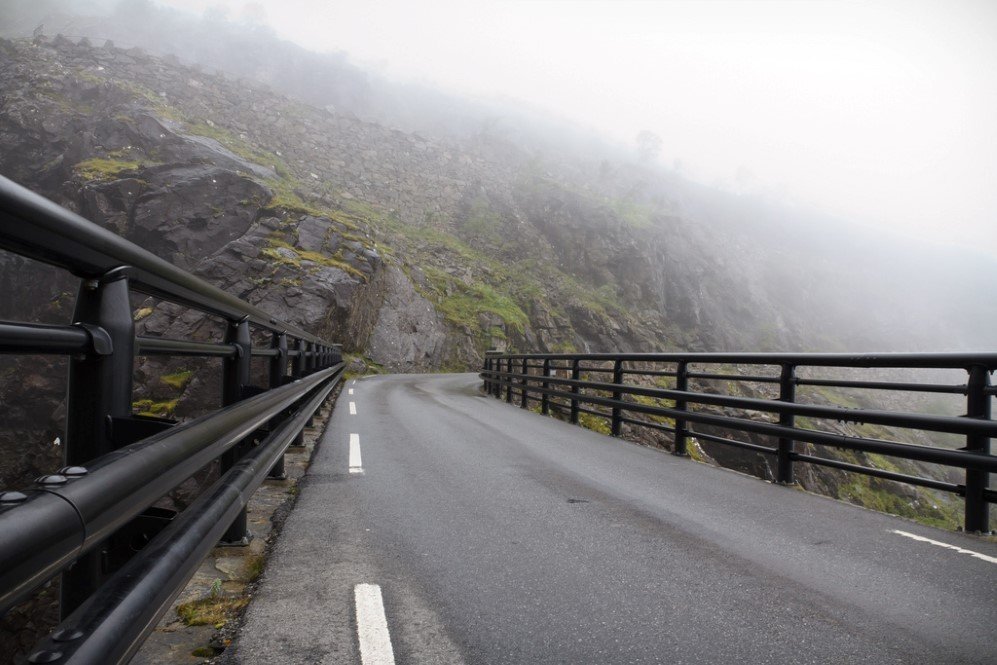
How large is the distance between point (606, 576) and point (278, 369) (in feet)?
11.2

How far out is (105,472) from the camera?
1.23 metres

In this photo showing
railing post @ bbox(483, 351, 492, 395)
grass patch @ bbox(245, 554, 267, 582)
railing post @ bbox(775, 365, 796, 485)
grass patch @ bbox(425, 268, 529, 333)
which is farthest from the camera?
grass patch @ bbox(425, 268, 529, 333)

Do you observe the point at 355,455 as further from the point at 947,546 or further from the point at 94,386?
the point at 947,546

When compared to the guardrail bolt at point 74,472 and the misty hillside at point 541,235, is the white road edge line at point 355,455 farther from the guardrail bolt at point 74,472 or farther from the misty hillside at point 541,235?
the misty hillside at point 541,235

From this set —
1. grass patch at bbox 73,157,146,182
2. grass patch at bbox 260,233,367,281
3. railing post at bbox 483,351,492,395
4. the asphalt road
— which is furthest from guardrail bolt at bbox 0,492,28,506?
grass patch at bbox 73,157,146,182

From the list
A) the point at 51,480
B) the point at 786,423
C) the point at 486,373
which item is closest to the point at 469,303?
the point at 486,373

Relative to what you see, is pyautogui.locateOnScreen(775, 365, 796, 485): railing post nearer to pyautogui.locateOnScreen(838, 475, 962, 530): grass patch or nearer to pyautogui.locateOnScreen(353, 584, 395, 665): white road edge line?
pyautogui.locateOnScreen(353, 584, 395, 665): white road edge line

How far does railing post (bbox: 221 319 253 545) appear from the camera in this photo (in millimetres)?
3232

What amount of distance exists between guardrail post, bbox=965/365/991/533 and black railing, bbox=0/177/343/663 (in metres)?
5.39

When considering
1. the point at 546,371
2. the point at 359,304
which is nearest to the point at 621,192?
the point at 359,304

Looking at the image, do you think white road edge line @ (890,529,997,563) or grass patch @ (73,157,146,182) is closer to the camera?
white road edge line @ (890,529,997,563)

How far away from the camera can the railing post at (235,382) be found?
3.23 meters

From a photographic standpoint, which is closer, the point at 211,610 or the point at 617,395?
the point at 211,610

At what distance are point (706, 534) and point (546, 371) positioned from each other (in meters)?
9.18
